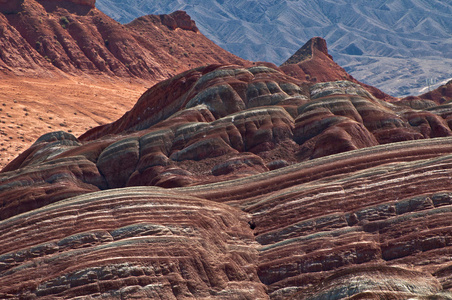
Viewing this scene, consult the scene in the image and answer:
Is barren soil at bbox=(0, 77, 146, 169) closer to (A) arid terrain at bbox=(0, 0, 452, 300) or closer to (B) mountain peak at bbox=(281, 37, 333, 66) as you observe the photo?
(A) arid terrain at bbox=(0, 0, 452, 300)

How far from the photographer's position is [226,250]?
21156 mm

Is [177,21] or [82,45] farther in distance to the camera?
[177,21]

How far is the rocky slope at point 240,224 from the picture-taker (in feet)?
58.3

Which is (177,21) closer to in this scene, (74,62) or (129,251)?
(74,62)

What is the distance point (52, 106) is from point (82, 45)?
120 ft

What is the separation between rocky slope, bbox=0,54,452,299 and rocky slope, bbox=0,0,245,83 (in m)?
71.5

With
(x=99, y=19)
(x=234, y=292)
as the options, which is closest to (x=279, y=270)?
(x=234, y=292)

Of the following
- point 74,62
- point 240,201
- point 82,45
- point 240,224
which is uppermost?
point 82,45

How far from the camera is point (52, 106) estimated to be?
8219 cm

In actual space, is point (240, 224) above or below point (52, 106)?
above

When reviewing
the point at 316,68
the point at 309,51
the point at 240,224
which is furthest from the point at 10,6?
the point at 240,224

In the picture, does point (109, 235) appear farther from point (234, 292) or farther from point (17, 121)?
point (17, 121)

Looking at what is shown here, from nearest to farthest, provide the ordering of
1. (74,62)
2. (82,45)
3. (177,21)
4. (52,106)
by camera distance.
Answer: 1. (52,106)
2. (74,62)
3. (82,45)
4. (177,21)

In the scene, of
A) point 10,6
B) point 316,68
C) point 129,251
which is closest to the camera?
point 129,251
